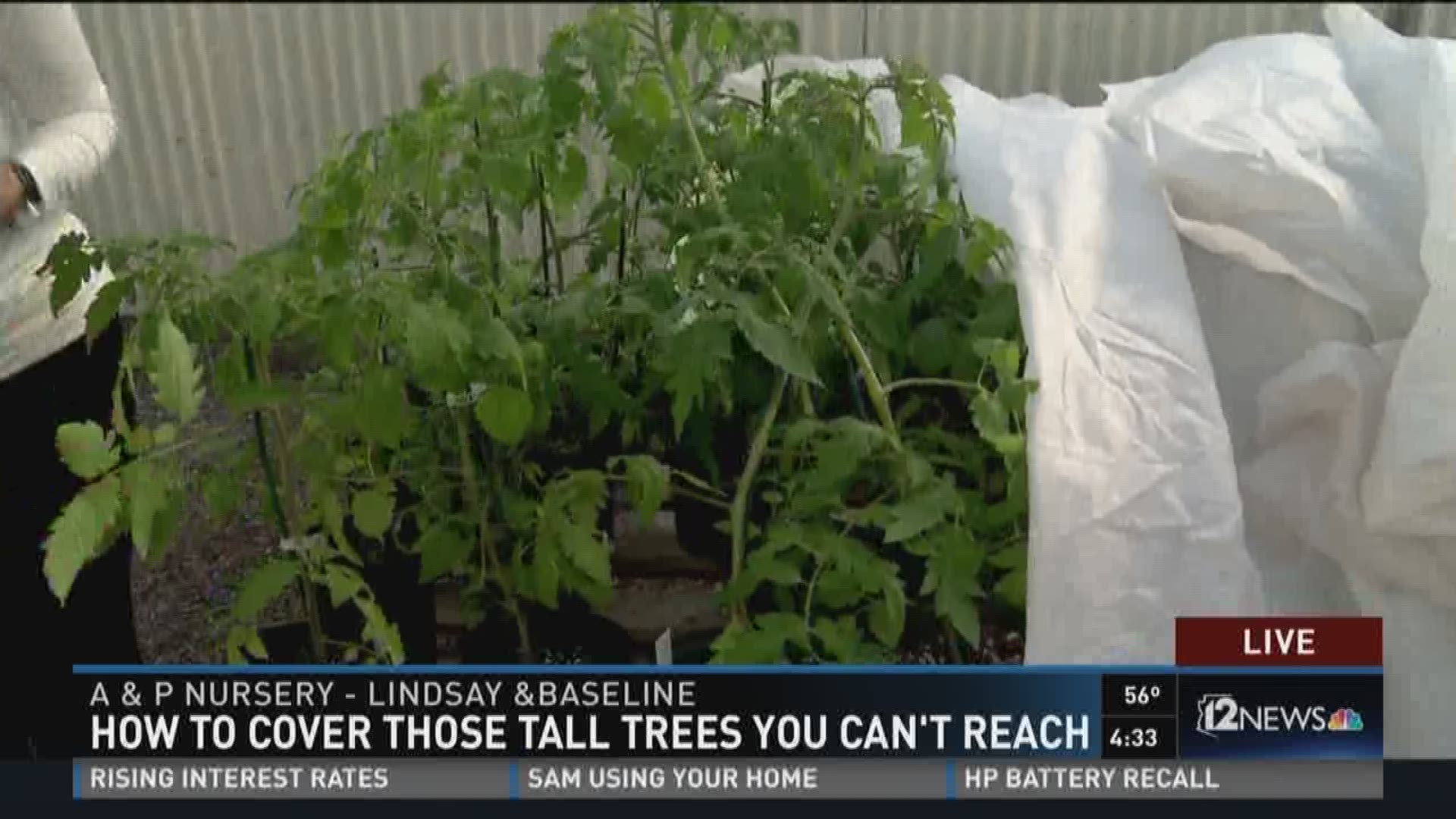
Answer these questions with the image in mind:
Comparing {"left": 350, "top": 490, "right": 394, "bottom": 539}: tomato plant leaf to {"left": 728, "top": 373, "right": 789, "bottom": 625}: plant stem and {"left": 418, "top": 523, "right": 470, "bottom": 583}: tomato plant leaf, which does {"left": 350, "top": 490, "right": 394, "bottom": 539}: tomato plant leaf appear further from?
{"left": 728, "top": 373, "right": 789, "bottom": 625}: plant stem

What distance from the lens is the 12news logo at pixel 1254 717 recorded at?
835 mm

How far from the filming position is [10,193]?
44.5 inches

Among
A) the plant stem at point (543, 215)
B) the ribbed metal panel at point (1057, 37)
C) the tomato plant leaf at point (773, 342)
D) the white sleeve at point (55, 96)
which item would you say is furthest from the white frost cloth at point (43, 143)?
the ribbed metal panel at point (1057, 37)

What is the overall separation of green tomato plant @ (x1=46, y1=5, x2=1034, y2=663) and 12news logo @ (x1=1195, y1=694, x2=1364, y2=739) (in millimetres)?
135

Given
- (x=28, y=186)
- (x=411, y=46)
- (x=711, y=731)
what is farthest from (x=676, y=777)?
(x=411, y=46)

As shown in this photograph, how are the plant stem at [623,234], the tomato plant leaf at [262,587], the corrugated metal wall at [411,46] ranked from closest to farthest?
1. the tomato plant leaf at [262,587]
2. the plant stem at [623,234]
3. the corrugated metal wall at [411,46]

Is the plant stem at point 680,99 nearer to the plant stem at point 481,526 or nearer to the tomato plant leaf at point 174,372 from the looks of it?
the plant stem at point 481,526

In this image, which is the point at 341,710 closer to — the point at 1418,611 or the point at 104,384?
the point at 104,384

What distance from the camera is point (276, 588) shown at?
0.90 metres

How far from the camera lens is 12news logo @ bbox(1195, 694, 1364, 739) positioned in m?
0.83

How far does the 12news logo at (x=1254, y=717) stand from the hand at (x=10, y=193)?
91 centimetres

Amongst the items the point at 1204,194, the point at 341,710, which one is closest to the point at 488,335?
the point at 341,710

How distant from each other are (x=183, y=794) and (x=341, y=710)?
10cm

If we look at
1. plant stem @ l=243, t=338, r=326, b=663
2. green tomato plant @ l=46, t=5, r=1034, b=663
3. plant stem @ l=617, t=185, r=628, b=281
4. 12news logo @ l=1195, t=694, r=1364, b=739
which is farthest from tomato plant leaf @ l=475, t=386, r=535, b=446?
12news logo @ l=1195, t=694, r=1364, b=739
